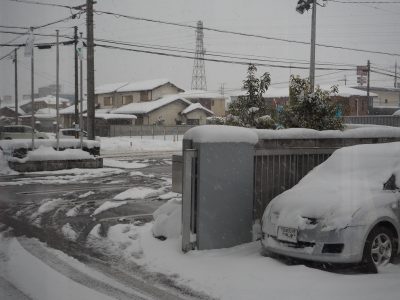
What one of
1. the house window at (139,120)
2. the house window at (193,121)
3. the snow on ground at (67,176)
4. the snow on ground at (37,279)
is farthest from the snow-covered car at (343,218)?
the house window at (193,121)

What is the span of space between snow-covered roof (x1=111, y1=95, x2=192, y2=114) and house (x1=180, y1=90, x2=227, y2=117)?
4.48 metres

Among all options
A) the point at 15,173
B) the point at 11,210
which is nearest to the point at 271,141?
the point at 11,210

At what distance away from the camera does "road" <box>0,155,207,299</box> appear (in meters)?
5.41

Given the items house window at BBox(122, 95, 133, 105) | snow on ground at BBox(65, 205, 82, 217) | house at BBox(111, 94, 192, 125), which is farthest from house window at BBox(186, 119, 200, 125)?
snow on ground at BBox(65, 205, 82, 217)

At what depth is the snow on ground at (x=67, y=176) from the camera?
14.3 m

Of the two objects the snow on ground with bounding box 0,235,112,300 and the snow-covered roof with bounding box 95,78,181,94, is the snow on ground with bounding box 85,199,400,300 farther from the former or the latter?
the snow-covered roof with bounding box 95,78,181,94

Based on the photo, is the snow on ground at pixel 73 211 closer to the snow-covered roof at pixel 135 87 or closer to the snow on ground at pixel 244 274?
the snow on ground at pixel 244 274

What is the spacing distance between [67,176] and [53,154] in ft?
7.45

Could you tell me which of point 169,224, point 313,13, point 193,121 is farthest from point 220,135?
point 193,121

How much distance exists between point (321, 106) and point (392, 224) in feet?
15.3

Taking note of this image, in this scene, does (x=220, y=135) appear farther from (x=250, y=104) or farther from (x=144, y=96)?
(x=144, y=96)

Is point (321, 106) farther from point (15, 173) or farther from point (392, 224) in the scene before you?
point (15, 173)

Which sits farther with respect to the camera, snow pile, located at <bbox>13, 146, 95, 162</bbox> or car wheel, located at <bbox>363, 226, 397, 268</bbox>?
snow pile, located at <bbox>13, 146, 95, 162</bbox>

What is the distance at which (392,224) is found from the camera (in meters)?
6.03
